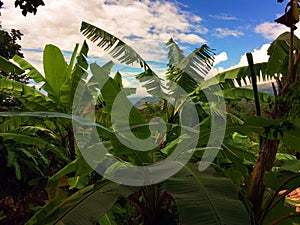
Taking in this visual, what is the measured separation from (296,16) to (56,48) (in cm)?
228

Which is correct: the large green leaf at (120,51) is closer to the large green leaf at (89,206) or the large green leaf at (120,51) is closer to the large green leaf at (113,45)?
the large green leaf at (113,45)

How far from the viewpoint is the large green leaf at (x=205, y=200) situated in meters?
0.99

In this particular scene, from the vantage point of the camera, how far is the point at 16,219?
8.55 ft

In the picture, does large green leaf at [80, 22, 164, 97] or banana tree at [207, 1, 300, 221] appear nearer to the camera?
banana tree at [207, 1, 300, 221]

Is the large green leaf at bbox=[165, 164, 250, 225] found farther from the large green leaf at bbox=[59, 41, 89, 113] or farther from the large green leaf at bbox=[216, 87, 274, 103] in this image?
the large green leaf at bbox=[216, 87, 274, 103]

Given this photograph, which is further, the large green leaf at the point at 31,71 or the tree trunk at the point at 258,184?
the large green leaf at the point at 31,71

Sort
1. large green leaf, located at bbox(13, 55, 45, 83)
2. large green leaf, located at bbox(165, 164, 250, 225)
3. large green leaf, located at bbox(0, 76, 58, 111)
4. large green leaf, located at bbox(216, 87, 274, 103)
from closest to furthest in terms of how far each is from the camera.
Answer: large green leaf, located at bbox(165, 164, 250, 225), large green leaf, located at bbox(0, 76, 58, 111), large green leaf, located at bbox(216, 87, 274, 103), large green leaf, located at bbox(13, 55, 45, 83)

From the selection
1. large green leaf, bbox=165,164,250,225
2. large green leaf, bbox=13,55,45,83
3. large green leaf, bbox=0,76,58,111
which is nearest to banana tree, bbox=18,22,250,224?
large green leaf, bbox=165,164,250,225

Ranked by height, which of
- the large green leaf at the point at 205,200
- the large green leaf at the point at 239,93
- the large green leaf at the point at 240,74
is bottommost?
the large green leaf at the point at 205,200

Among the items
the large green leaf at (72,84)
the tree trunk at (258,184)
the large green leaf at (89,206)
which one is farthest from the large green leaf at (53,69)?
the tree trunk at (258,184)

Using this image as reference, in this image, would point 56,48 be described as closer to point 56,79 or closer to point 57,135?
point 56,79

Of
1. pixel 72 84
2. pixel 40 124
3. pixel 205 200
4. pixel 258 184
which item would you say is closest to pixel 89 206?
pixel 205 200

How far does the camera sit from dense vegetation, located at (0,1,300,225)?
3.87 ft

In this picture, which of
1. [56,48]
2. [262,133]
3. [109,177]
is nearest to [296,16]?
[262,133]
